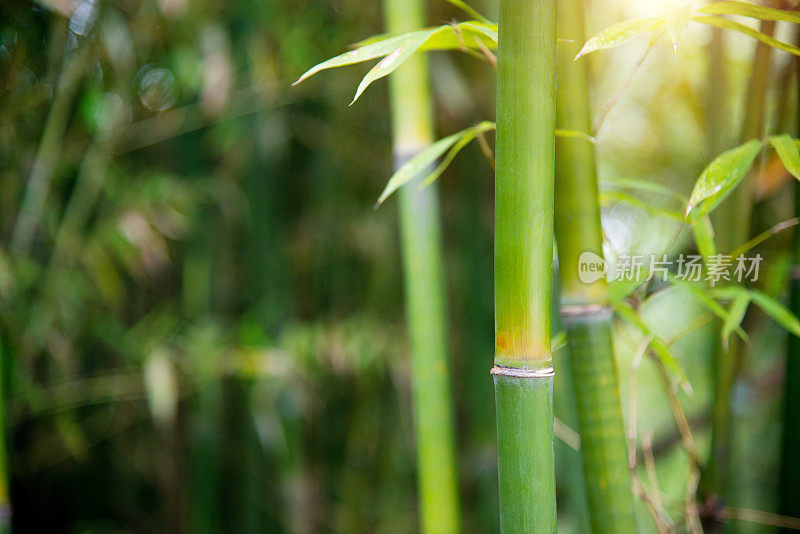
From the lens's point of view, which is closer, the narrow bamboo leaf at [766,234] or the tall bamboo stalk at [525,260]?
the tall bamboo stalk at [525,260]

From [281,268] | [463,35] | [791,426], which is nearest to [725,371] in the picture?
[791,426]

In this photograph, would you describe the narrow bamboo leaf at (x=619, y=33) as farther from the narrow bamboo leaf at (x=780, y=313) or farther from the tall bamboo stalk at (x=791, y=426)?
the tall bamboo stalk at (x=791, y=426)

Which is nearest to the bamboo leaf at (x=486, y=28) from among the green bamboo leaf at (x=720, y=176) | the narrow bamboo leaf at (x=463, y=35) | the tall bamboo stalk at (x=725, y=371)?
the narrow bamboo leaf at (x=463, y=35)

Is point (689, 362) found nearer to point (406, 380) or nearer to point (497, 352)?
point (406, 380)

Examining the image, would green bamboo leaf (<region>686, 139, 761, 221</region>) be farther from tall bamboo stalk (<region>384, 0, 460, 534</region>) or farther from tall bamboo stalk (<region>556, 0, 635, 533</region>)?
tall bamboo stalk (<region>384, 0, 460, 534</region>)

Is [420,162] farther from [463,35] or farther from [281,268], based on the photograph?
[281,268]

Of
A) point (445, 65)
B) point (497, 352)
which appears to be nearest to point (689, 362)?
point (445, 65)

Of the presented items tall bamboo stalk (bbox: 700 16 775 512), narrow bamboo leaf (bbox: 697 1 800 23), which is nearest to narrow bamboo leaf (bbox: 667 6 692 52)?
narrow bamboo leaf (bbox: 697 1 800 23)
